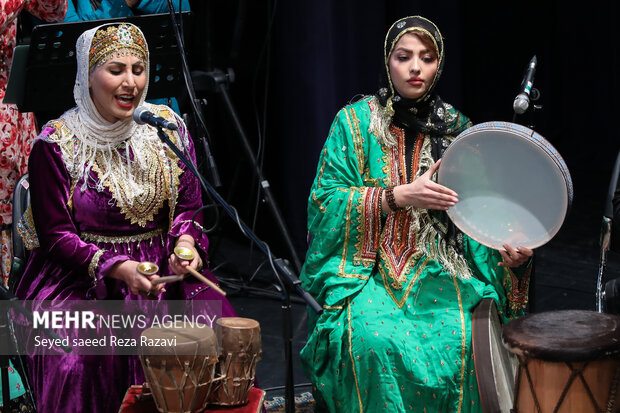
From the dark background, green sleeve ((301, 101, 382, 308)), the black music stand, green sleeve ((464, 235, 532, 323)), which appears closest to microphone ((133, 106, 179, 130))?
the black music stand

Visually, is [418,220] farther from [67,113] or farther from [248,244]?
[248,244]

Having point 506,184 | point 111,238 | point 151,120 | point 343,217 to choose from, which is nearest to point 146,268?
point 111,238

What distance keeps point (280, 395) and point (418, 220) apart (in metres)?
1.17

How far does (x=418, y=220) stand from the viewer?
11.6 feet

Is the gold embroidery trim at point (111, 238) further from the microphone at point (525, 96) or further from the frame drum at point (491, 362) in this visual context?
the microphone at point (525, 96)

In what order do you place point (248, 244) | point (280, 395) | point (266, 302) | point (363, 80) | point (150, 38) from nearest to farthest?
1. point (150, 38)
2. point (280, 395)
3. point (266, 302)
4. point (363, 80)
5. point (248, 244)

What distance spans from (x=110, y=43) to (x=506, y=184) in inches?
58.5

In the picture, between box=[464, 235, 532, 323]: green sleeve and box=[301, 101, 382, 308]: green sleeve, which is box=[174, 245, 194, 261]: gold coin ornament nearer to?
box=[301, 101, 382, 308]: green sleeve

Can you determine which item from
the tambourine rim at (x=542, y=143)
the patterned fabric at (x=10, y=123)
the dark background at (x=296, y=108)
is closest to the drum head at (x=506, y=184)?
the tambourine rim at (x=542, y=143)

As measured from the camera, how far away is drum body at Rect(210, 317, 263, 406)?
9.46ft

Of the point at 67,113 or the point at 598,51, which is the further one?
the point at 598,51

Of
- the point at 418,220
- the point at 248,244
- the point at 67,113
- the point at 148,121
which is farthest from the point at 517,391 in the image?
the point at 248,244

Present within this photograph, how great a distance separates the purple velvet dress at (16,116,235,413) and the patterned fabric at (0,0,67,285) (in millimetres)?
862

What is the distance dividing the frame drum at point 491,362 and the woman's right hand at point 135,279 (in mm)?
1110
